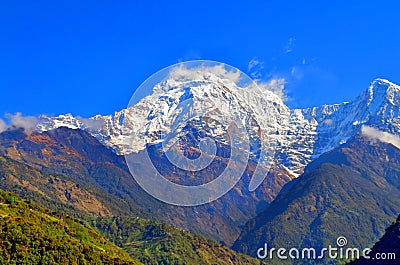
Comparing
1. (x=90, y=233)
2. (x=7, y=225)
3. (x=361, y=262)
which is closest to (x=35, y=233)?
(x=7, y=225)

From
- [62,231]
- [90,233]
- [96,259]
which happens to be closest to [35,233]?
[96,259]

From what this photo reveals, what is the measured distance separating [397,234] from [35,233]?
83.0 meters

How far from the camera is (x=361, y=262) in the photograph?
14025cm

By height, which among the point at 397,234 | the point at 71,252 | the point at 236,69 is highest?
the point at 397,234

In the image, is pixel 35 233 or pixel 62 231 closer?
pixel 35 233

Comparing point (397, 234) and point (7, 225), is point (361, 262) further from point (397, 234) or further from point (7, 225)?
point (7, 225)

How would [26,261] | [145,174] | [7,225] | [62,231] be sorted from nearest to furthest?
[145,174] < [26,261] < [7,225] < [62,231]

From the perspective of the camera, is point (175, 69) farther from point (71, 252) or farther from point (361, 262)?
point (361, 262)

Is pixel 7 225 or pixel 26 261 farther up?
pixel 7 225

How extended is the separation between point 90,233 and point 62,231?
106 ft

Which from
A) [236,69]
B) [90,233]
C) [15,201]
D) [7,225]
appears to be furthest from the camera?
[90,233]

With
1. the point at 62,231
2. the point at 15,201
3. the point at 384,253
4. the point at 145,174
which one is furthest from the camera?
the point at 15,201

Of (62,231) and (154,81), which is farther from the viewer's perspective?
(62,231)

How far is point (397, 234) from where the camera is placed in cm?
13888
